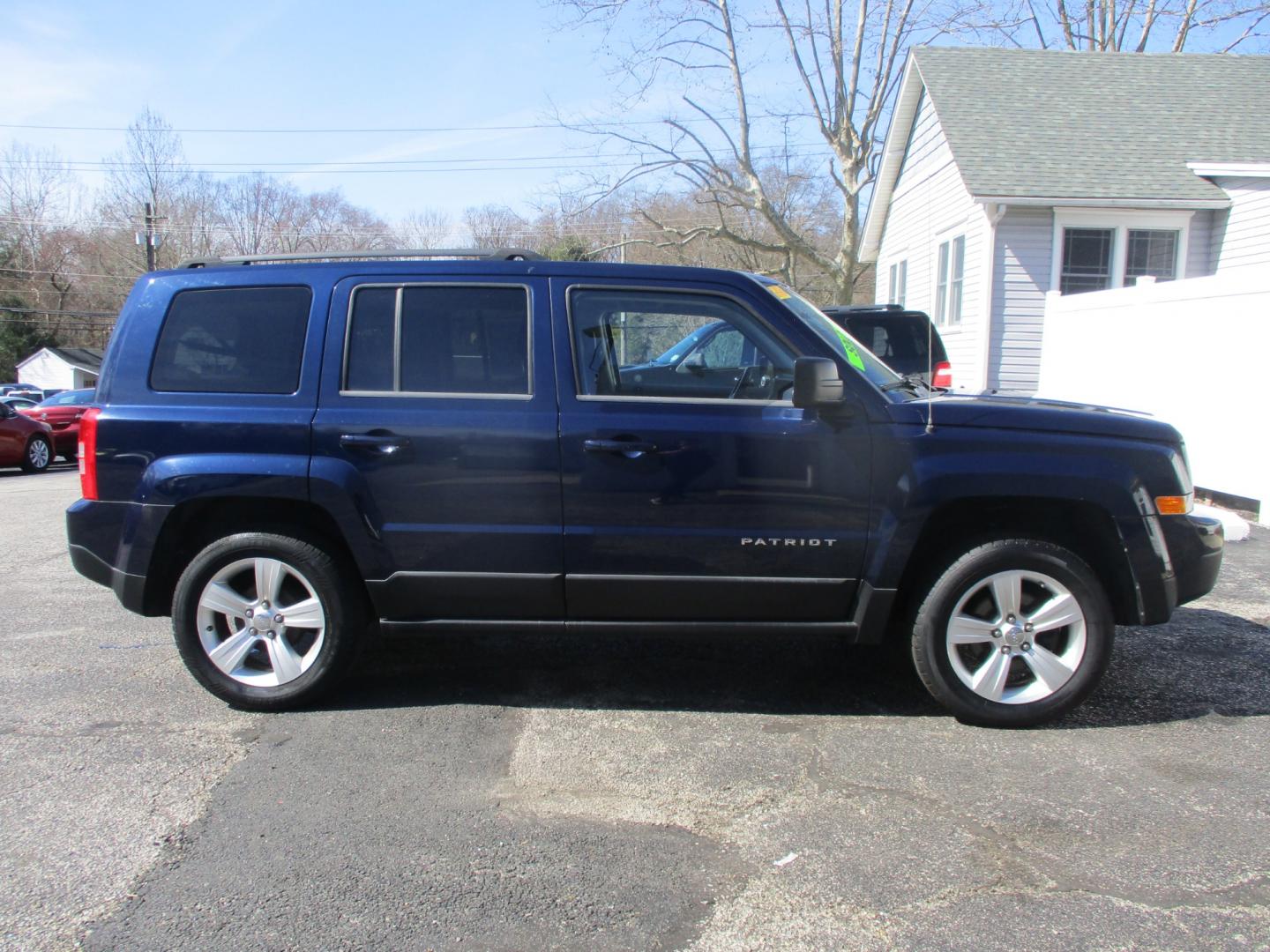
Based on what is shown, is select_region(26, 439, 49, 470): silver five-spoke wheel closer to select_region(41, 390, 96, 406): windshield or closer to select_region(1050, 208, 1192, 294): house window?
select_region(41, 390, 96, 406): windshield

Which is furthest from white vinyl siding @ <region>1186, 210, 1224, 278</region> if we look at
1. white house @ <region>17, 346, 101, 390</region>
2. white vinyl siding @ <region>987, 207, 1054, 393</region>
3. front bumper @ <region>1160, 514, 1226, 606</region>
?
→ white house @ <region>17, 346, 101, 390</region>

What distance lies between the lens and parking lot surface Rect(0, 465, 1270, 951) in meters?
2.60

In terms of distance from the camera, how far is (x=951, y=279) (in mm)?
16406

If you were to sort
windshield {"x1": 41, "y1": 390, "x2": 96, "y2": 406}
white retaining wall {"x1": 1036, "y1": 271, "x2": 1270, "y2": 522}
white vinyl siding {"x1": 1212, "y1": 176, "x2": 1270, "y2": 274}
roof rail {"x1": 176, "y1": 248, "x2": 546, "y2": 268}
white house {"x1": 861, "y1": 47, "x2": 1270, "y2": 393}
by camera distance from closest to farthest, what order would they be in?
roof rail {"x1": 176, "y1": 248, "x2": 546, "y2": 268}, white retaining wall {"x1": 1036, "y1": 271, "x2": 1270, "y2": 522}, white vinyl siding {"x1": 1212, "y1": 176, "x2": 1270, "y2": 274}, white house {"x1": 861, "y1": 47, "x2": 1270, "y2": 393}, windshield {"x1": 41, "y1": 390, "x2": 96, "y2": 406}

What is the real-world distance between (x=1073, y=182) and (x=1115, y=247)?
1254 mm

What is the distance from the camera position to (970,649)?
12.9ft

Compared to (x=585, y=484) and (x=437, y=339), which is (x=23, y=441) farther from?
(x=585, y=484)

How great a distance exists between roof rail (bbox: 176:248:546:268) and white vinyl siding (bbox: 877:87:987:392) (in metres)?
9.36

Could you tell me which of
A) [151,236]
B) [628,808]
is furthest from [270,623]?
[151,236]

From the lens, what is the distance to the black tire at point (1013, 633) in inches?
150

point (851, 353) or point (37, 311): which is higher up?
point (37, 311)

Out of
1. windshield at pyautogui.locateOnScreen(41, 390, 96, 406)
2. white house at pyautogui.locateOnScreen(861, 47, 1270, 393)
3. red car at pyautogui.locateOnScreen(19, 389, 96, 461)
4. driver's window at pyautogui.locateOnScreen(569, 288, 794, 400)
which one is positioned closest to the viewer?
driver's window at pyautogui.locateOnScreen(569, 288, 794, 400)

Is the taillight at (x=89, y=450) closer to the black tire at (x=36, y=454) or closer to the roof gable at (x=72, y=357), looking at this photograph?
the black tire at (x=36, y=454)

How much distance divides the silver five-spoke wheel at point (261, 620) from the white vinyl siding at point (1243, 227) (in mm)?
14185
